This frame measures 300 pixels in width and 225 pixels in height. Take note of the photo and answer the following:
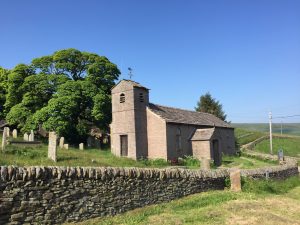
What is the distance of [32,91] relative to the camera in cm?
3709

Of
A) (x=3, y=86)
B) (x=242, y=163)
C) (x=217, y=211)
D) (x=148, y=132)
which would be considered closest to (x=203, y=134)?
(x=242, y=163)

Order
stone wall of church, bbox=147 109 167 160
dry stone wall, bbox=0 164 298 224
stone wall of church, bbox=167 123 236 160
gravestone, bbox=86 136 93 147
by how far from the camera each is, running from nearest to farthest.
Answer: dry stone wall, bbox=0 164 298 224 → stone wall of church, bbox=147 109 167 160 → stone wall of church, bbox=167 123 236 160 → gravestone, bbox=86 136 93 147

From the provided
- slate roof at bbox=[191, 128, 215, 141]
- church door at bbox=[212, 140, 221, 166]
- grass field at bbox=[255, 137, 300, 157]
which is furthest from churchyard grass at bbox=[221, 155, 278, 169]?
grass field at bbox=[255, 137, 300, 157]

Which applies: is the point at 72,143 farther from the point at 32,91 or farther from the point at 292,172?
the point at 292,172

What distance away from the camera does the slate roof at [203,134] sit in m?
33.4

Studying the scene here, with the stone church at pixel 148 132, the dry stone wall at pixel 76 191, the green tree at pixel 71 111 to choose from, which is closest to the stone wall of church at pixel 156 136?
the stone church at pixel 148 132

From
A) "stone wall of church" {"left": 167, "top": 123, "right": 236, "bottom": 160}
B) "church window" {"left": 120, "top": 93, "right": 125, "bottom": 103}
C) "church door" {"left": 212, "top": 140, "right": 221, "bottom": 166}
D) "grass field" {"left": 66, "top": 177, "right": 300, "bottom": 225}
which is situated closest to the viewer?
"grass field" {"left": 66, "top": 177, "right": 300, "bottom": 225}

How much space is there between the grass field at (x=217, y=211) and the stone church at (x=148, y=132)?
51.2ft

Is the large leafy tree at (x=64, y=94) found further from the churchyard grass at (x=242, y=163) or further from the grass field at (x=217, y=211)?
the grass field at (x=217, y=211)

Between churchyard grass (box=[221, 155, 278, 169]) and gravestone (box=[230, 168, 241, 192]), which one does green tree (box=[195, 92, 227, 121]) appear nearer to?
churchyard grass (box=[221, 155, 278, 169])

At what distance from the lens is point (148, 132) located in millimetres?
31953

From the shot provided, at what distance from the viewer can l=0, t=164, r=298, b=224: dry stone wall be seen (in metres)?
8.65

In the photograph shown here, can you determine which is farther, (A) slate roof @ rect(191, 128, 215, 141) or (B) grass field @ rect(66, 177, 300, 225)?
(A) slate roof @ rect(191, 128, 215, 141)

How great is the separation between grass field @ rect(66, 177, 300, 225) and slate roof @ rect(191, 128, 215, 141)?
17.5 meters
